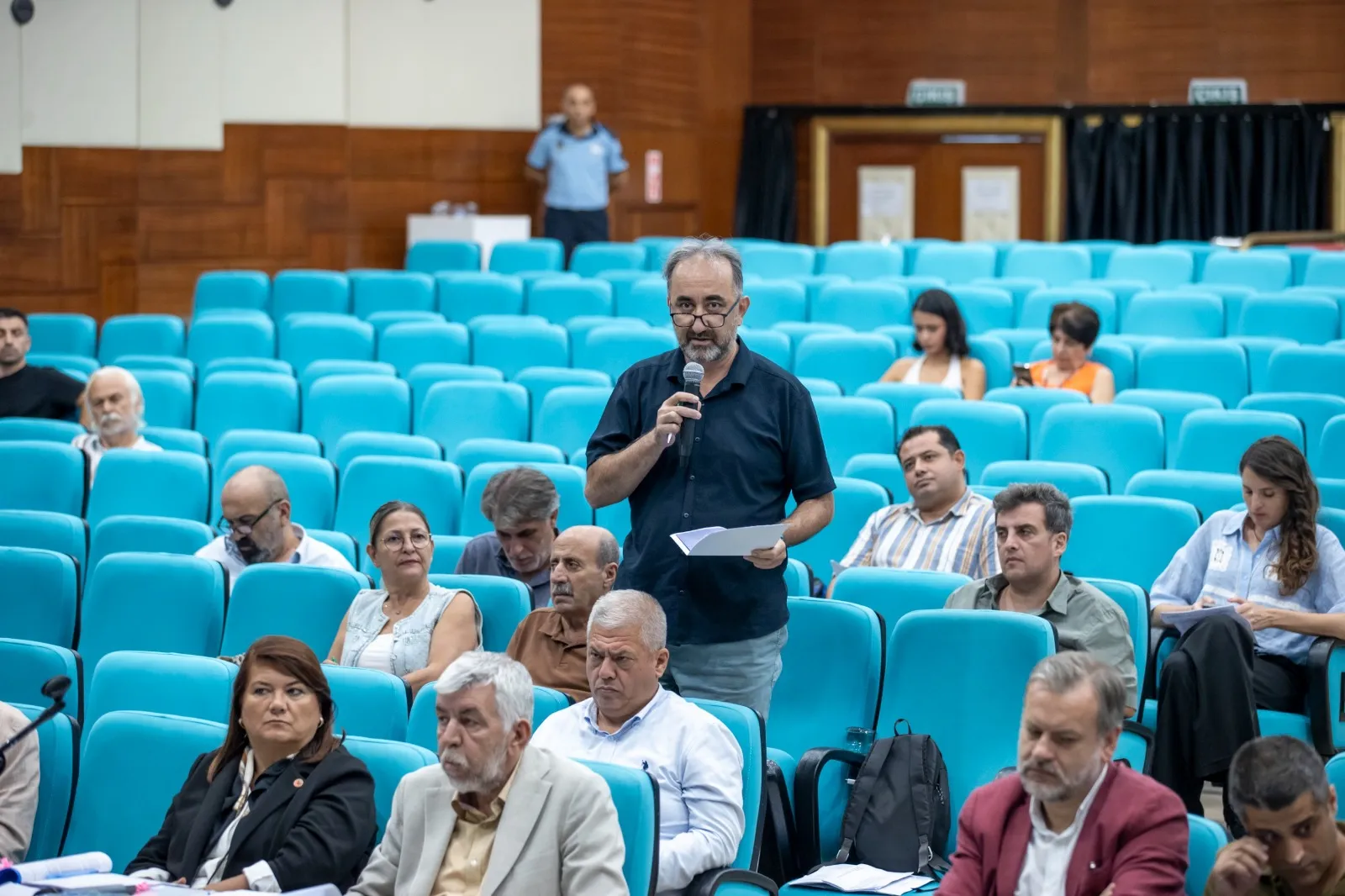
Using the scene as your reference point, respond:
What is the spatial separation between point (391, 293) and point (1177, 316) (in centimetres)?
411

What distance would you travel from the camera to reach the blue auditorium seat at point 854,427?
19.3ft

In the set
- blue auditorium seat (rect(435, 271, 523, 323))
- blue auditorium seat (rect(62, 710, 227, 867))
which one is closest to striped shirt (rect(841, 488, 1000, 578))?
blue auditorium seat (rect(62, 710, 227, 867))

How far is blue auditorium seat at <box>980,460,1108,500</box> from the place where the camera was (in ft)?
16.7

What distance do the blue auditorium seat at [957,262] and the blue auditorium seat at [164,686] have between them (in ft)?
21.3

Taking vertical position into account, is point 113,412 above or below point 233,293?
below

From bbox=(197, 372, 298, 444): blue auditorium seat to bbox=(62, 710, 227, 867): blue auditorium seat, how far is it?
350 centimetres

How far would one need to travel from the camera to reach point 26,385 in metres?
6.74

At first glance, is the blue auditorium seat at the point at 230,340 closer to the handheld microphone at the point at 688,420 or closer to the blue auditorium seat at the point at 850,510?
the blue auditorium seat at the point at 850,510

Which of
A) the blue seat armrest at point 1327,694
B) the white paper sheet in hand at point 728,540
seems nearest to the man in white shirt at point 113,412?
the white paper sheet in hand at point 728,540

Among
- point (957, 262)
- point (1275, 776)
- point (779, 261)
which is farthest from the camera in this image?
point (779, 261)

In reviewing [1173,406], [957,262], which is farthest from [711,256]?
[957,262]

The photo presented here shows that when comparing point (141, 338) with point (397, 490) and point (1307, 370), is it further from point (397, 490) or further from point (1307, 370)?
point (1307, 370)

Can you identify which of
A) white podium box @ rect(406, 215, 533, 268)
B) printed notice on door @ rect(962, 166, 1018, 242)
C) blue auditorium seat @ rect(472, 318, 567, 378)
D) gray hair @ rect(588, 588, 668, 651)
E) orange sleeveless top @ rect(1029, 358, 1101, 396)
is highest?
printed notice on door @ rect(962, 166, 1018, 242)

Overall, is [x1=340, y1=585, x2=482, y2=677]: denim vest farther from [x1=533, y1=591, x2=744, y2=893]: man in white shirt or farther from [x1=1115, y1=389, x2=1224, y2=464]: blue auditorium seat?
[x1=1115, y1=389, x2=1224, y2=464]: blue auditorium seat
